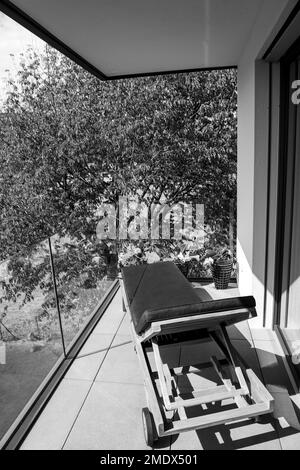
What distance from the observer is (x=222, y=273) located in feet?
14.1

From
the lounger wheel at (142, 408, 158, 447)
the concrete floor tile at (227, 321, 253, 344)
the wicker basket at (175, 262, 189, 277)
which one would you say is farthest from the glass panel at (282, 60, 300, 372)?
the wicker basket at (175, 262, 189, 277)

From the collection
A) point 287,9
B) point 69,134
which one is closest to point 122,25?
point 287,9

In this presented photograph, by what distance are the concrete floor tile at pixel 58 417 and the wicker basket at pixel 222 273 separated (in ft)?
7.21

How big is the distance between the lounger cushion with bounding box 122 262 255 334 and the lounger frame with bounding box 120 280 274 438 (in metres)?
0.04

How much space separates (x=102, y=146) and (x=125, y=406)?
677cm

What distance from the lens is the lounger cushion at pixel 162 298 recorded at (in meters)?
2.05

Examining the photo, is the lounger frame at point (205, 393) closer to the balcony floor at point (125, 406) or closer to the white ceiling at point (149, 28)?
the balcony floor at point (125, 406)

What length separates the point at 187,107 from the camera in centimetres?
772

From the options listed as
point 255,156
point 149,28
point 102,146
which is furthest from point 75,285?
point 102,146

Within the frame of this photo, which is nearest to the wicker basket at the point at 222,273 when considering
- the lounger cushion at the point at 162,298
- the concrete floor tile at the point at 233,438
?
the lounger cushion at the point at 162,298

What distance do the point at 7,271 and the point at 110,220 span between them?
6634mm

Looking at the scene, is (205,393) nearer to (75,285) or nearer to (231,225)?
(75,285)
